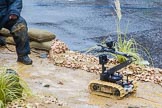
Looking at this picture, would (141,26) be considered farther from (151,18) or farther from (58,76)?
(58,76)

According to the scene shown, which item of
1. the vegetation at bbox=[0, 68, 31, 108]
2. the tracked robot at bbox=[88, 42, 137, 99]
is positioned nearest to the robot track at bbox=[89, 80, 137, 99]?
the tracked robot at bbox=[88, 42, 137, 99]

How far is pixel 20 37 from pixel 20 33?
82 millimetres

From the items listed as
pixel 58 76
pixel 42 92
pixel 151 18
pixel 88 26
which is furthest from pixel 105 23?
pixel 42 92

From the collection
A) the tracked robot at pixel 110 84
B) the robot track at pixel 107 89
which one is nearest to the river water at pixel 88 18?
the tracked robot at pixel 110 84

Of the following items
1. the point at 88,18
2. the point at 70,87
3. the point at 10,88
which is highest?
the point at 10,88

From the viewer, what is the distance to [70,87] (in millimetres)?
7633

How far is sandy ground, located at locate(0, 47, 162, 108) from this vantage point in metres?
6.96

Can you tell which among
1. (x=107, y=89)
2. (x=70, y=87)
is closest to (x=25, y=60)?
(x=70, y=87)

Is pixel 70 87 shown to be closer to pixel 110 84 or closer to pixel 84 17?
pixel 110 84

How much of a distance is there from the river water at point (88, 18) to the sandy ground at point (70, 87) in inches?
97.9

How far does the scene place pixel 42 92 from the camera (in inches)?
288

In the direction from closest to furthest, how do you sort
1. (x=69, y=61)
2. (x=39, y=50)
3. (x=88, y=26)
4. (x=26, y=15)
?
(x=69, y=61) → (x=39, y=50) → (x=88, y=26) → (x=26, y=15)

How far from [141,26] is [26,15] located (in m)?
3.84

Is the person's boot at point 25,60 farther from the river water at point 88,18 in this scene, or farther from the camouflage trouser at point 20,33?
the river water at point 88,18
